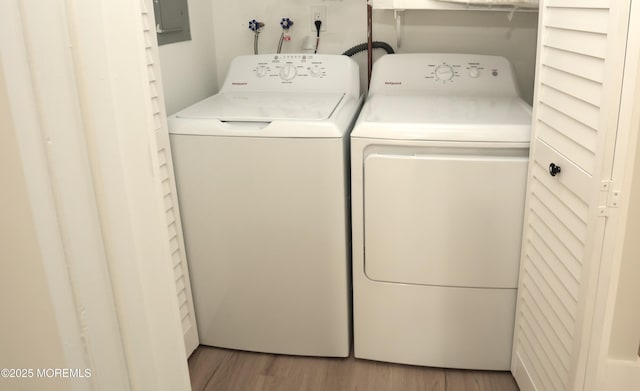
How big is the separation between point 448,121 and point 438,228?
36 centimetres

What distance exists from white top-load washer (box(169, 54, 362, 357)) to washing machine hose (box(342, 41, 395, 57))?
0.42 meters

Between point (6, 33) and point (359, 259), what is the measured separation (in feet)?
5.13

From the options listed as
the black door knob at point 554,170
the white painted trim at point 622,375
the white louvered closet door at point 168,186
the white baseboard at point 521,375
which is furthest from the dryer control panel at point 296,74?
the white painted trim at point 622,375

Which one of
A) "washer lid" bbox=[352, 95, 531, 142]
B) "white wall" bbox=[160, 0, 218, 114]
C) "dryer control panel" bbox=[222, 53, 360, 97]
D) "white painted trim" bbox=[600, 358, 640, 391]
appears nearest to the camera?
"white painted trim" bbox=[600, 358, 640, 391]

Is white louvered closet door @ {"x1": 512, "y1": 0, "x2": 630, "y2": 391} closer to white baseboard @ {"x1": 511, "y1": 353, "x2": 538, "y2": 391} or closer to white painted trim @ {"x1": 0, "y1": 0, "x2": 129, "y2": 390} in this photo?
white baseboard @ {"x1": 511, "y1": 353, "x2": 538, "y2": 391}

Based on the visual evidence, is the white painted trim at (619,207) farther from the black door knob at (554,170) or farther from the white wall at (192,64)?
the white wall at (192,64)

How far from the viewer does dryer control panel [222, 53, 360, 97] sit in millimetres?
→ 2373

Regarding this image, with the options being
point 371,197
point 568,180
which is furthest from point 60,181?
point 371,197

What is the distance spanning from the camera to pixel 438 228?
184 cm

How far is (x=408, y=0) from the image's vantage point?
2.10 metres

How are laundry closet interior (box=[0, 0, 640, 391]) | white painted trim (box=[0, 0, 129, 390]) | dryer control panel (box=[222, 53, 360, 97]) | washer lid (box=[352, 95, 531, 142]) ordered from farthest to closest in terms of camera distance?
dryer control panel (box=[222, 53, 360, 97]), washer lid (box=[352, 95, 531, 142]), laundry closet interior (box=[0, 0, 640, 391]), white painted trim (box=[0, 0, 129, 390])

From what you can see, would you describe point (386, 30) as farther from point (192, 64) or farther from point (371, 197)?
point (371, 197)

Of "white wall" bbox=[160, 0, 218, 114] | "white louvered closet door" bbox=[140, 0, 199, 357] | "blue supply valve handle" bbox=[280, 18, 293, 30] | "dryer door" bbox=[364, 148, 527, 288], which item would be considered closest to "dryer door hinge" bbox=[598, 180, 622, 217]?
"dryer door" bbox=[364, 148, 527, 288]

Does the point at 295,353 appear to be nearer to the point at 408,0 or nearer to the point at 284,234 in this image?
the point at 284,234
